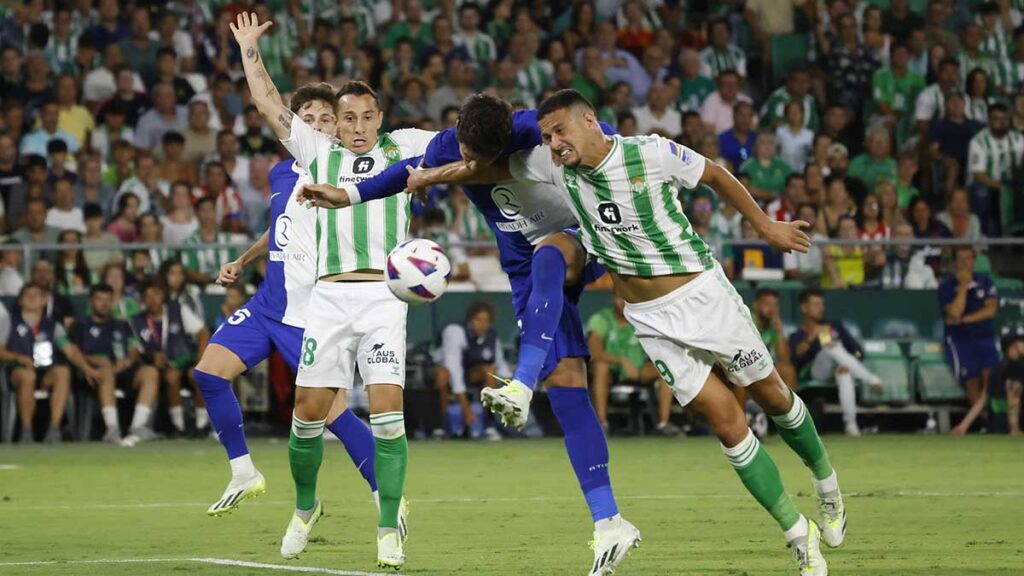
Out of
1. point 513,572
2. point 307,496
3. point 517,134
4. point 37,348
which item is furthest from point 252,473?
point 37,348

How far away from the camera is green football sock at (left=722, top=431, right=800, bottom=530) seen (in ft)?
23.9

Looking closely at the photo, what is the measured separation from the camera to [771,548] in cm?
838

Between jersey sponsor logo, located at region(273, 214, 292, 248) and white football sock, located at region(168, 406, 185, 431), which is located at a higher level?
jersey sponsor logo, located at region(273, 214, 292, 248)

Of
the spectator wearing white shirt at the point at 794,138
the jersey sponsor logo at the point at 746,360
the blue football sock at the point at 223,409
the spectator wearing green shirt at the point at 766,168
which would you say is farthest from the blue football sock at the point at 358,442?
the spectator wearing white shirt at the point at 794,138

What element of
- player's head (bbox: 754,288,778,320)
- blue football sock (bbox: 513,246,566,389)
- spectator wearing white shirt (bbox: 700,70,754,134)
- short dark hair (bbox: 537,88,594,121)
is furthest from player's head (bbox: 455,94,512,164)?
spectator wearing white shirt (bbox: 700,70,754,134)

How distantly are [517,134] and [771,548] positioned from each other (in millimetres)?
2542

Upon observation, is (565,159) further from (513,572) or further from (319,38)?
(319,38)

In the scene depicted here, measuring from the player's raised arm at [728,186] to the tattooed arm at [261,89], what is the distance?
2.24m

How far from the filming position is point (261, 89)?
878cm

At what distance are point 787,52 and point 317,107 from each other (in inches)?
539

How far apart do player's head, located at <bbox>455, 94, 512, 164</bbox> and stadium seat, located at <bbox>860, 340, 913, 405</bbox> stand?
1080 centimetres

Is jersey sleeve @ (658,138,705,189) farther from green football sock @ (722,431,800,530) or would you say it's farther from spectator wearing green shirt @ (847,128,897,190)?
spectator wearing green shirt @ (847,128,897,190)

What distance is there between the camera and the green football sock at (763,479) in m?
7.29

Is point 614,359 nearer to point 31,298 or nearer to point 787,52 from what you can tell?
point 31,298
